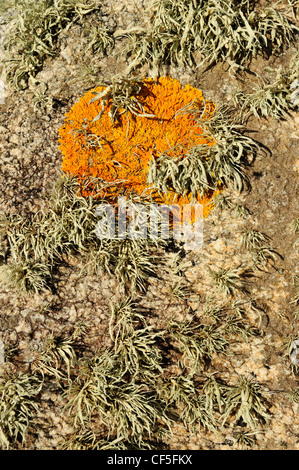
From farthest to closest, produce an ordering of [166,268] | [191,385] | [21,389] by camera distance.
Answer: [166,268] < [191,385] < [21,389]

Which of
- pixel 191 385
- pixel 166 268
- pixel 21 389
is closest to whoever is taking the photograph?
pixel 21 389

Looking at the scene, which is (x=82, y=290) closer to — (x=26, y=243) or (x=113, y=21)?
(x=26, y=243)

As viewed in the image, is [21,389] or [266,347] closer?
[21,389]

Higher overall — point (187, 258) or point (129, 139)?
point (129, 139)

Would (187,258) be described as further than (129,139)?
Yes

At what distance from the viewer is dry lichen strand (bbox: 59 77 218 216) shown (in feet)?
9.58

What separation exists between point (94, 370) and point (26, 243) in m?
1.11

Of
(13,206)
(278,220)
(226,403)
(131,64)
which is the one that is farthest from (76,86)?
(226,403)

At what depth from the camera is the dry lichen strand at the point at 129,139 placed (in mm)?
2920

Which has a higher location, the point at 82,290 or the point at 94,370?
the point at 82,290

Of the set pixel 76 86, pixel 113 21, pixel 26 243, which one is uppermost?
pixel 113 21

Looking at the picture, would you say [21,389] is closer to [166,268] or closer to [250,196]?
[166,268]

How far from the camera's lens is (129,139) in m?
2.93

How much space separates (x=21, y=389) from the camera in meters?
2.64
